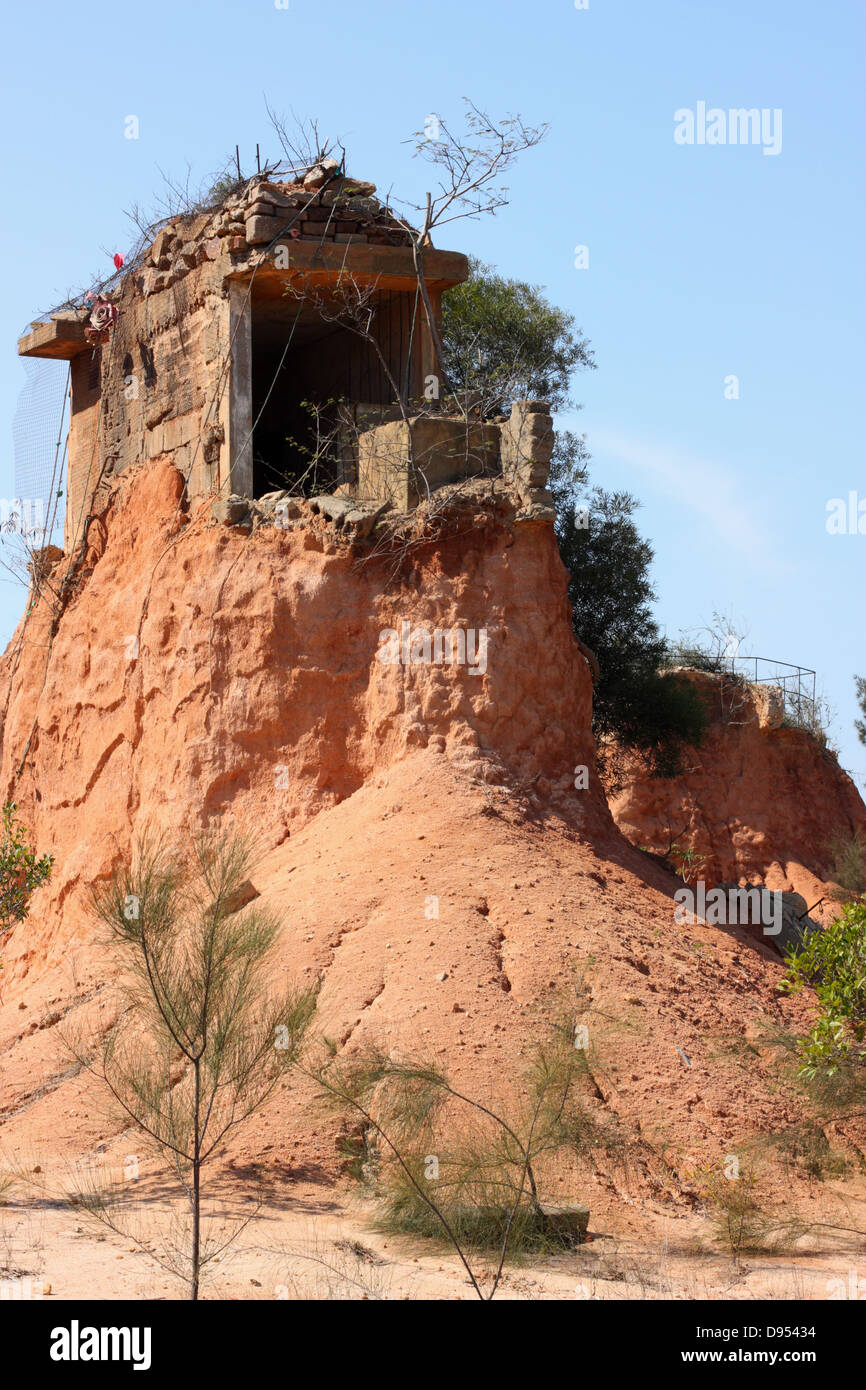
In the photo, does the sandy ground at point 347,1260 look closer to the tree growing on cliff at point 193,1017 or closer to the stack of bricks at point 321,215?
the tree growing on cliff at point 193,1017

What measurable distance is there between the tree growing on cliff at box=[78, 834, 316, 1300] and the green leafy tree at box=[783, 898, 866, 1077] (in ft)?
10.5

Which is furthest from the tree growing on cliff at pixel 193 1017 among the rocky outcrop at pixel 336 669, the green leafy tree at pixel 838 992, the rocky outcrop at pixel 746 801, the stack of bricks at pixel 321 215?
the rocky outcrop at pixel 746 801

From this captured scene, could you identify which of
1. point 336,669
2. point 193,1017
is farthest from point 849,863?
point 193,1017

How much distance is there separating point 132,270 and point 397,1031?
9.38m

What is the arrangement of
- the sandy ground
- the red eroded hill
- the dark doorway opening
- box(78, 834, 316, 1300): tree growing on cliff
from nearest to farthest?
1. the sandy ground
2. box(78, 834, 316, 1300): tree growing on cliff
3. the red eroded hill
4. the dark doorway opening

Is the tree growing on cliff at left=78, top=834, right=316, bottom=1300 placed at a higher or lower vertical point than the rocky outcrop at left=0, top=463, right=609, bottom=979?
lower

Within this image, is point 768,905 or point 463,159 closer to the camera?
point 463,159

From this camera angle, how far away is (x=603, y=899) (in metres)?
12.4

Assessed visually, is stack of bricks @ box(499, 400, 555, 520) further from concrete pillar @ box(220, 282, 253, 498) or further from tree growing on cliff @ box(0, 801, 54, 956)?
tree growing on cliff @ box(0, 801, 54, 956)

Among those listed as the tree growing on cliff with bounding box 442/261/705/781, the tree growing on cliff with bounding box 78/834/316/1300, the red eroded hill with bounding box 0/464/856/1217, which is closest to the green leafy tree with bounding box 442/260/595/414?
the tree growing on cliff with bounding box 442/261/705/781

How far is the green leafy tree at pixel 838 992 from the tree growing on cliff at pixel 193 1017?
321 centimetres

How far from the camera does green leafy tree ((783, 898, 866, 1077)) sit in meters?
10.1

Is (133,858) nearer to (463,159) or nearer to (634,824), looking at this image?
(463,159)
